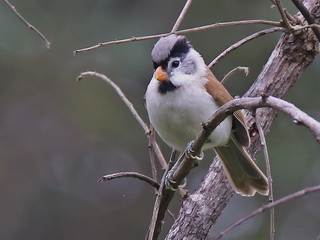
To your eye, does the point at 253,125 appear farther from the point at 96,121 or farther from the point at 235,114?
the point at 96,121

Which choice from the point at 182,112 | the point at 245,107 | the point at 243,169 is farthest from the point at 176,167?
the point at 245,107

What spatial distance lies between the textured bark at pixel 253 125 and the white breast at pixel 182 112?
0.67 ft

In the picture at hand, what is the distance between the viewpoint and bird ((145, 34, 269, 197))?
135 inches

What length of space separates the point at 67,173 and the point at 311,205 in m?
2.55

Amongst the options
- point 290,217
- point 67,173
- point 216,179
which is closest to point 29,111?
point 67,173

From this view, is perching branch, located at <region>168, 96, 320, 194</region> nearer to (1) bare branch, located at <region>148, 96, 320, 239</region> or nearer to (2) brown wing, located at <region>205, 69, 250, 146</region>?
(1) bare branch, located at <region>148, 96, 320, 239</region>

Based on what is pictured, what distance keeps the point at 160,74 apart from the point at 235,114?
379 mm

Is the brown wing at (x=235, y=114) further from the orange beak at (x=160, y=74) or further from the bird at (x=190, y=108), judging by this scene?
the orange beak at (x=160, y=74)

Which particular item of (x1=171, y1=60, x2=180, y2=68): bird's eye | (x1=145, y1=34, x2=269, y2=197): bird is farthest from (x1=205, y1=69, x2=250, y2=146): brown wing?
(x1=171, y1=60, x2=180, y2=68): bird's eye

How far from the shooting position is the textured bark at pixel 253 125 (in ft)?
11.0

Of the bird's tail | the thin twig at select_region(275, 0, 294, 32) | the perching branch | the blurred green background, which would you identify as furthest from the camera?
the blurred green background

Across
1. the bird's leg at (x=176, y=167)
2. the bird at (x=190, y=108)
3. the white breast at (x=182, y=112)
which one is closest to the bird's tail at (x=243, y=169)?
the bird at (x=190, y=108)

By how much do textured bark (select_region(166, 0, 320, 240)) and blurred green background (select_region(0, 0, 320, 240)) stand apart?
330 centimetres

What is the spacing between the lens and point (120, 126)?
302 inches
